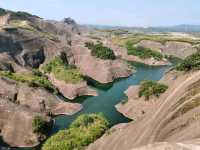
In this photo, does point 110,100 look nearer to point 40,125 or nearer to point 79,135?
point 40,125

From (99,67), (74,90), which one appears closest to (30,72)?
(74,90)

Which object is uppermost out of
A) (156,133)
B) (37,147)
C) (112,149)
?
(156,133)

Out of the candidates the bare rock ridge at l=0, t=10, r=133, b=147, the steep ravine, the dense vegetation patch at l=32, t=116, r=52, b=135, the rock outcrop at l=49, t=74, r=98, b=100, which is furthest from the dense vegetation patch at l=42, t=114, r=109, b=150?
the rock outcrop at l=49, t=74, r=98, b=100

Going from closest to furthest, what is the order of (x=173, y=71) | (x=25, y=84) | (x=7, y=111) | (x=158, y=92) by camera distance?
(x=7, y=111) < (x=158, y=92) < (x=25, y=84) < (x=173, y=71)

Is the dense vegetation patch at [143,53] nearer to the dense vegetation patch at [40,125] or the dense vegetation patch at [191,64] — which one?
the dense vegetation patch at [191,64]

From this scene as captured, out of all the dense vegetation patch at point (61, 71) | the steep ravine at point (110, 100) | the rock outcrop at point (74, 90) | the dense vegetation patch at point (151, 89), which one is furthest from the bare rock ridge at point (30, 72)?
the dense vegetation patch at point (151, 89)

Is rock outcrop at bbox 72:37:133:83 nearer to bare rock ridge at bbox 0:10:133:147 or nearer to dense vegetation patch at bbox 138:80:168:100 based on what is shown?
bare rock ridge at bbox 0:10:133:147

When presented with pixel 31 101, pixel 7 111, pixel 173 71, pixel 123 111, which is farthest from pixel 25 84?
pixel 173 71

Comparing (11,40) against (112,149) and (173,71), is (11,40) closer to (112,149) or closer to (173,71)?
(173,71)
